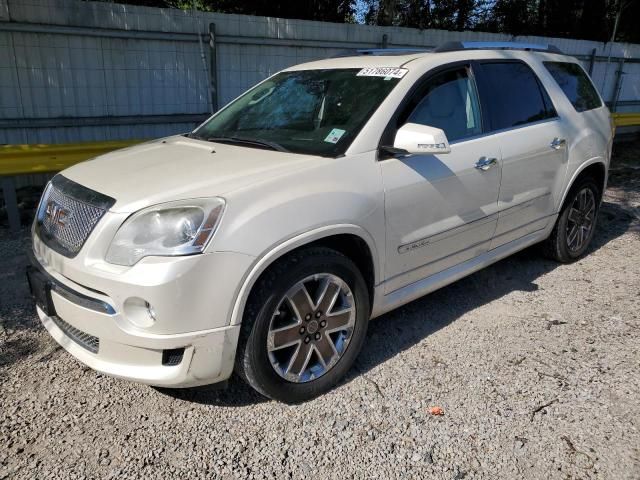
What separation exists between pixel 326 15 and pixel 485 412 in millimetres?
12175

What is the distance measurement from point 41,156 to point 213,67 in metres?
2.93

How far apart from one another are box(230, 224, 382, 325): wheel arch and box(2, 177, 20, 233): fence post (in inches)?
163

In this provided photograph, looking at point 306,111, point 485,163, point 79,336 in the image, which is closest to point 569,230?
point 485,163

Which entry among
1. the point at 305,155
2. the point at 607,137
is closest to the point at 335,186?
the point at 305,155

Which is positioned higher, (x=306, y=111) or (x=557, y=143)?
(x=306, y=111)

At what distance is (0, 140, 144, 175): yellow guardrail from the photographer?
18.5 feet

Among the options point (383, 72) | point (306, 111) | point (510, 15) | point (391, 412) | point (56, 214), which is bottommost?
point (391, 412)

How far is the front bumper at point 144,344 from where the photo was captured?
97.7 inches

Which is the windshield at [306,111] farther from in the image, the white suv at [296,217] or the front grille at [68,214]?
the front grille at [68,214]

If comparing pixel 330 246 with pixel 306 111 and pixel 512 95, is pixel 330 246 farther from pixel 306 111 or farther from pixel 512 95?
pixel 512 95

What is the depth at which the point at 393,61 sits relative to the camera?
3.57 metres

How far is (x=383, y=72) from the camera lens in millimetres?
3457

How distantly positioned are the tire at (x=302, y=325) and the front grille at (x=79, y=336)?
71 centimetres

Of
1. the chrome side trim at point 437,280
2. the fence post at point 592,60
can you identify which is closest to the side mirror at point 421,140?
the chrome side trim at point 437,280
